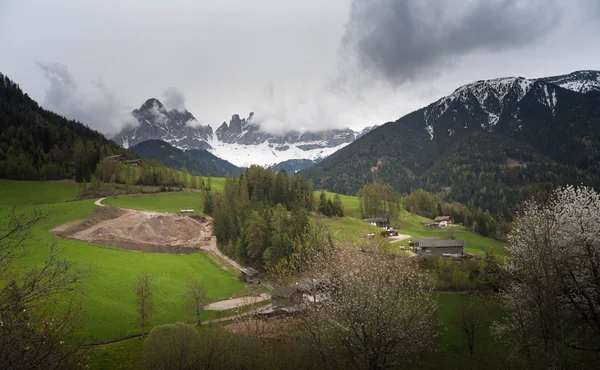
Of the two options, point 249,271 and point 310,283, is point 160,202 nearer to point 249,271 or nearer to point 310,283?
point 249,271

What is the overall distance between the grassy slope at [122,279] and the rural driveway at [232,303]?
2.20m

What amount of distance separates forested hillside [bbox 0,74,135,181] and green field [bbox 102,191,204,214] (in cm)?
2629

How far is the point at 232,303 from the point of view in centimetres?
4994

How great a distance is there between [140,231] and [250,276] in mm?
31260

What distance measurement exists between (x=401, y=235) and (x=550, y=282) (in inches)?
3220

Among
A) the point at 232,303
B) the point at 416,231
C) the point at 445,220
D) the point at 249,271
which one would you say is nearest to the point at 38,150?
the point at 249,271

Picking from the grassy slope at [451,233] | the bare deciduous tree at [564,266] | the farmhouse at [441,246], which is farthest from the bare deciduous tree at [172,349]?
the grassy slope at [451,233]

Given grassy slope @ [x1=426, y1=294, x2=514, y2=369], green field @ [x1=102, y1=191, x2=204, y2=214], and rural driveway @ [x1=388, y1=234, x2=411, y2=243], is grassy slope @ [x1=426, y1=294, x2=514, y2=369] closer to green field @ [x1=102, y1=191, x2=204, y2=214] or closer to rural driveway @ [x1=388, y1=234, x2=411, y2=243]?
rural driveway @ [x1=388, y1=234, x2=411, y2=243]

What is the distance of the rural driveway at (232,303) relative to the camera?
47.8 m

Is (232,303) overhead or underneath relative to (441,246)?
underneath

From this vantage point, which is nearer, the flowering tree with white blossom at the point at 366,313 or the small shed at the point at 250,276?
the flowering tree with white blossom at the point at 366,313

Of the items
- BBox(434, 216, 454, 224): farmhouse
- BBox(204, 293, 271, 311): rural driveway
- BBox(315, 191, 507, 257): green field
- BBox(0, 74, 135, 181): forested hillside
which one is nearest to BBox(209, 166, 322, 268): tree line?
Result: BBox(204, 293, 271, 311): rural driveway

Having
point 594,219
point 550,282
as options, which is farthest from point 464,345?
point 550,282

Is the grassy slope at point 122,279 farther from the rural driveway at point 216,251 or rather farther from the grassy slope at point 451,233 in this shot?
the grassy slope at point 451,233
